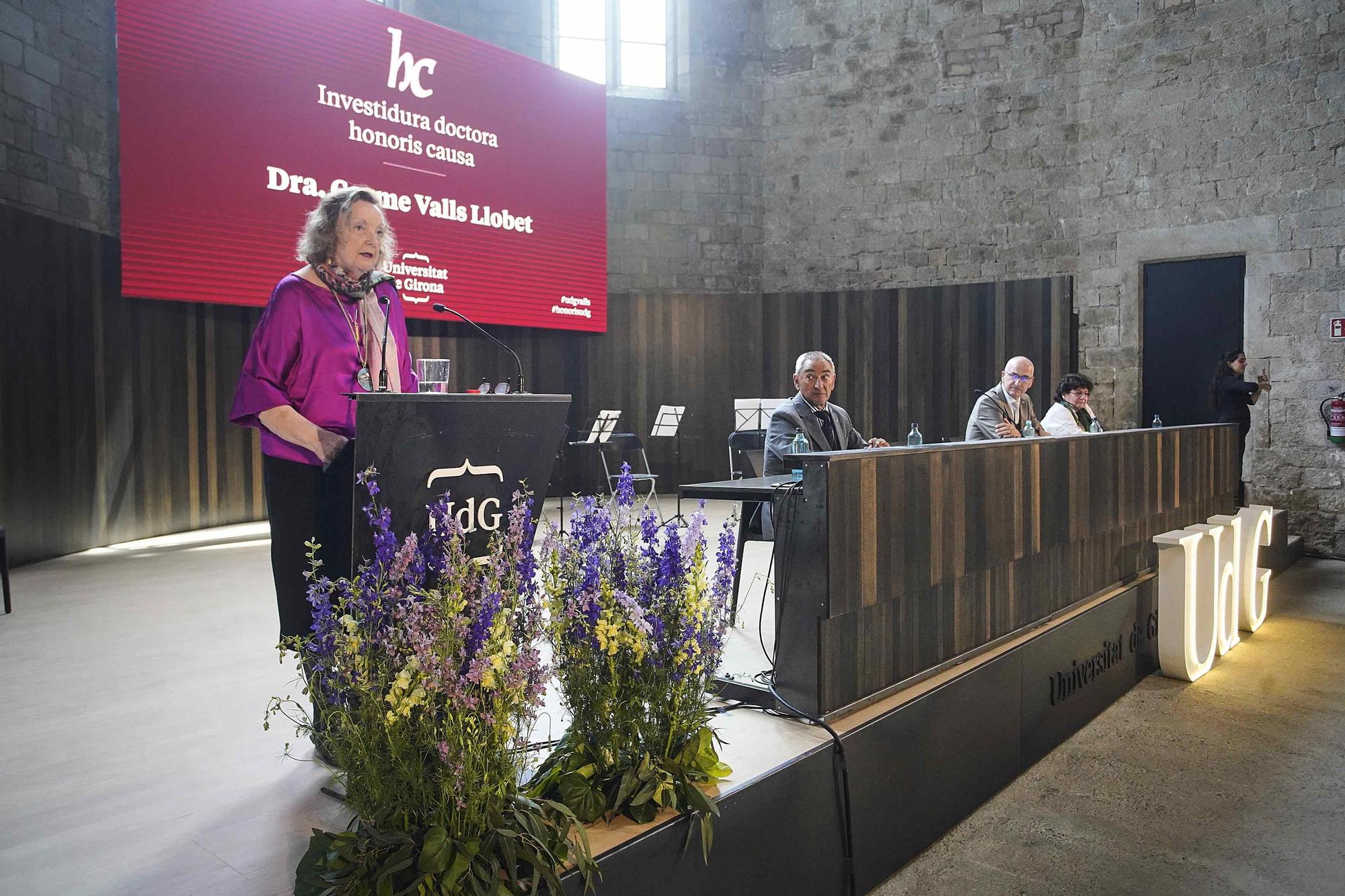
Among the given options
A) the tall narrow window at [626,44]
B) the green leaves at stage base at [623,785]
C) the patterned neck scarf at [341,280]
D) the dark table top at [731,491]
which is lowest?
the green leaves at stage base at [623,785]

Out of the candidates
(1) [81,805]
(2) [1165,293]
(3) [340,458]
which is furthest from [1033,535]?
(2) [1165,293]

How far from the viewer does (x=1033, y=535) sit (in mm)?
3150

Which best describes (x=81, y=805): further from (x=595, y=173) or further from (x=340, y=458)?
(x=595, y=173)

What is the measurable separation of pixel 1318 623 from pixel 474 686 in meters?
5.18

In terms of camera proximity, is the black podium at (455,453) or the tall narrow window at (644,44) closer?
the black podium at (455,453)

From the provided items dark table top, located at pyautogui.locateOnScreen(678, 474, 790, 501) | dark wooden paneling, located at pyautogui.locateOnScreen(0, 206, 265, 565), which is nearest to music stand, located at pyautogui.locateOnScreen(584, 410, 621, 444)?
dark wooden paneling, located at pyautogui.locateOnScreen(0, 206, 265, 565)

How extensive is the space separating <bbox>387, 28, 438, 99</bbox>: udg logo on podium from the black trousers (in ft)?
21.3

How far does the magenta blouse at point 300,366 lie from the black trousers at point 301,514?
0.15 ft

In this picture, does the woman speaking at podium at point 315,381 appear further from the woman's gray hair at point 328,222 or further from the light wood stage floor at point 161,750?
the light wood stage floor at point 161,750

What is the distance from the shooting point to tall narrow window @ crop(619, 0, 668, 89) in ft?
34.8

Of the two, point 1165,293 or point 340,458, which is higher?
point 1165,293

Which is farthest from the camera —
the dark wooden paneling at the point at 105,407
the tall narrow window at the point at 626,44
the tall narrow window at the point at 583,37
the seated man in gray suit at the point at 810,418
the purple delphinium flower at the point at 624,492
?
the tall narrow window at the point at 626,44

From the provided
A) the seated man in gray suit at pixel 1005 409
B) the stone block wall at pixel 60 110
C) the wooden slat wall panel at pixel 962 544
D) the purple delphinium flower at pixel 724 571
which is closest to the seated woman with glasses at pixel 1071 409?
the seated man in gray suit at pixel 1005 409

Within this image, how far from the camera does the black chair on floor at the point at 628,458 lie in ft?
27.8
